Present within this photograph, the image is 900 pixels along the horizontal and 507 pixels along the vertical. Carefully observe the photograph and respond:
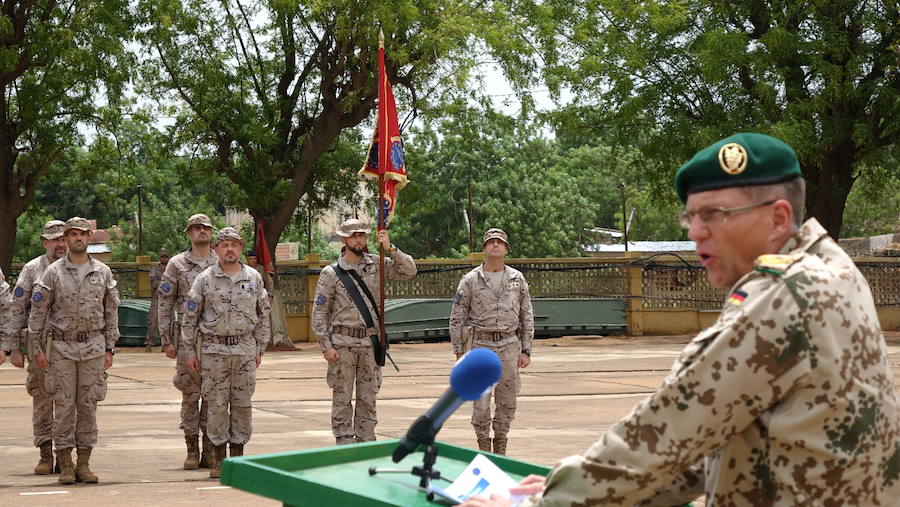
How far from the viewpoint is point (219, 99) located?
26672 mm

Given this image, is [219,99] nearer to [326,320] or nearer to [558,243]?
[326,320]

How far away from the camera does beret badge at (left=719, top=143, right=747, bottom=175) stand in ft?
8.61

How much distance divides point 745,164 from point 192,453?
8843 mm

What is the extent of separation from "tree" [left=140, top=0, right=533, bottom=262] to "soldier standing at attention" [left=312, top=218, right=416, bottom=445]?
14424 mm

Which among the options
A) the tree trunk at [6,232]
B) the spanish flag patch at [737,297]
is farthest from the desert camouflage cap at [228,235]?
the tree trunk at [6,232]

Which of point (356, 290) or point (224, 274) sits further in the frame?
point (224, 274)

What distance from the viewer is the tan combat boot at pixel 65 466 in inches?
386

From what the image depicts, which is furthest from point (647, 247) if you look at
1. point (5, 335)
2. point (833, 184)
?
point (5, 335)

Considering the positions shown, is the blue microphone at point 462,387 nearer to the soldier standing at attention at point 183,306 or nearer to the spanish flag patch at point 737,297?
the spanish flag patch at point 737,297

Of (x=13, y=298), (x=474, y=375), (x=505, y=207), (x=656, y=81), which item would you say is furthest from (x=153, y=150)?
(x=474, y=375)

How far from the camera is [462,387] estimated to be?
108 inches

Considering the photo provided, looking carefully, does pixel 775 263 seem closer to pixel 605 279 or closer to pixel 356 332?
pixel 356 332

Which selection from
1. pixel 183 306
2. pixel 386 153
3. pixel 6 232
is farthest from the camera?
pixel 6 232

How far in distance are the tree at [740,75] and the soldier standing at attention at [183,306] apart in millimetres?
15566
